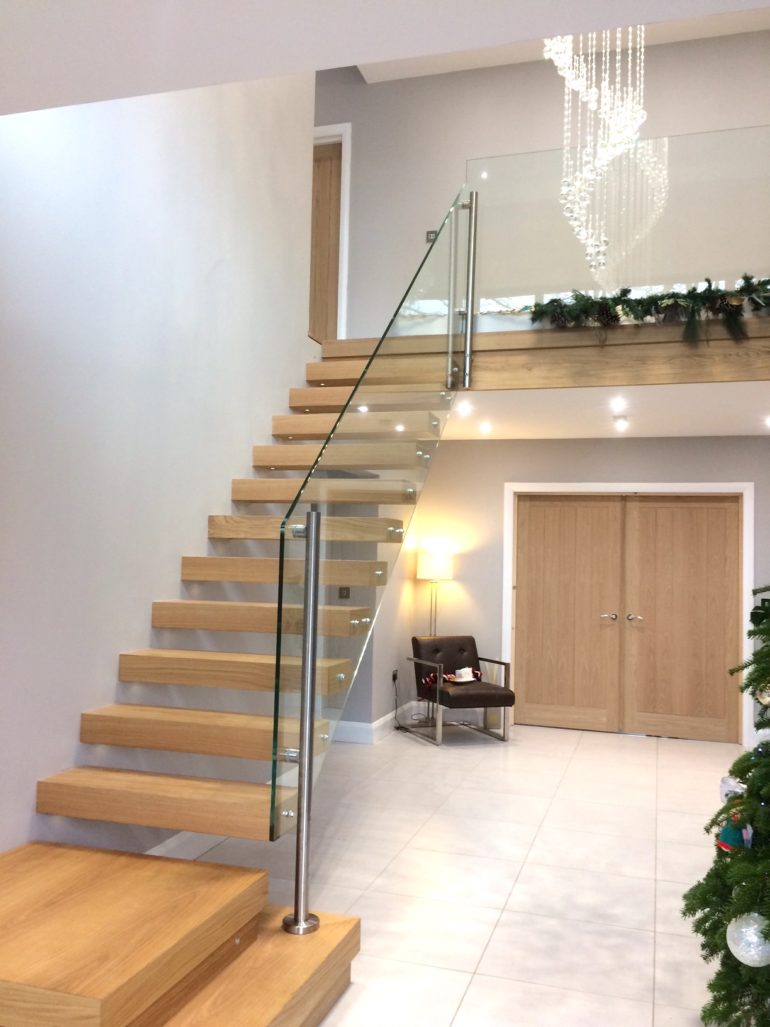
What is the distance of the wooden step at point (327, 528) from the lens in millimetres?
3292

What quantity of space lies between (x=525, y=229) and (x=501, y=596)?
3644 mm

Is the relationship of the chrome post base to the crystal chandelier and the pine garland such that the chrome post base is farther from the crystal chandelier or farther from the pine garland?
the crystal chandelier

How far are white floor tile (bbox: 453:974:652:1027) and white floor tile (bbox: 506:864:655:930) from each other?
0.70 m

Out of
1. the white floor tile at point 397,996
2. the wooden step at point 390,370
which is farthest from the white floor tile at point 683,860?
the wooden step at point 390,370

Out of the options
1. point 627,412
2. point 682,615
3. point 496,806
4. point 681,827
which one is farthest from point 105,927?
point 682,615

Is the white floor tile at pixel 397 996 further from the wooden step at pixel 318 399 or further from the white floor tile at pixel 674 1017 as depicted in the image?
the wooden step at pixel 318 399

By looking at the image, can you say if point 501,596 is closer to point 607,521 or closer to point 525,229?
point 607,521

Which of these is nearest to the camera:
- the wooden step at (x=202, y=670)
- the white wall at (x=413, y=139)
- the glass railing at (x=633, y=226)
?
the wooden step at (x=202, y=670)

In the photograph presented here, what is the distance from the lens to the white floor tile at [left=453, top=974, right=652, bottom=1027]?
286 cm

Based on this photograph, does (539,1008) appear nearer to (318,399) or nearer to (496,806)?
(496,806)

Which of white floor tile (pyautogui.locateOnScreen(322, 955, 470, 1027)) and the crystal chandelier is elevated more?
the crystal chandelier

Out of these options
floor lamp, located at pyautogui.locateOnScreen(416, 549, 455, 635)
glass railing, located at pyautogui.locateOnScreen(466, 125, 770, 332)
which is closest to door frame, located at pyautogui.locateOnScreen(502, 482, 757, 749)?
floor lamp, located at pyautogui.locateOnScreen(416, 549, 455, 635)

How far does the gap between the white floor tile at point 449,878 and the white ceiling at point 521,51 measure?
6.08 metres

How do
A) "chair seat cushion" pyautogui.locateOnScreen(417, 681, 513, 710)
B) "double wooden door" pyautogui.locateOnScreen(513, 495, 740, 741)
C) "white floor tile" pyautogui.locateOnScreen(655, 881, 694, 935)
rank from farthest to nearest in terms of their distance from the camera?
"double wooden door" pyautogui.locateOnScreen(513, 495, 740, 741) < "chair seat cushion" pyautogui.locateOnScreen(417, 681, 513, 710) < "white floor tile" pyautogui.locateOnScreen(655, 881, 694, 935)
